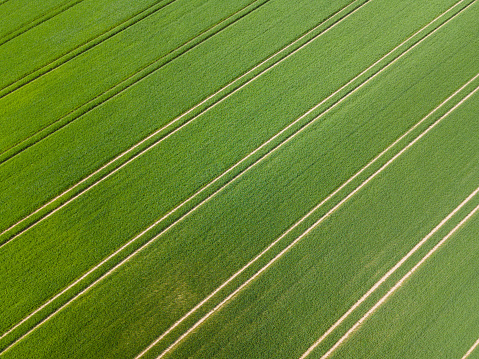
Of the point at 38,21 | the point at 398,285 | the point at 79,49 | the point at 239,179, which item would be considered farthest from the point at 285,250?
the point at 38,21

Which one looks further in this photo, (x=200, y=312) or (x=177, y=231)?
(x=177, y=231)

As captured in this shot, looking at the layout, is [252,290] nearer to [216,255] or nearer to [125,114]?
[216,255]

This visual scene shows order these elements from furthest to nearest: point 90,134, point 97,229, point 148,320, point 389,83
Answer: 1. point 389,83
2. point 90,134
3. point 97,229
4. point 148,320

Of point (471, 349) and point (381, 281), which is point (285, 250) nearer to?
point (381, 281)

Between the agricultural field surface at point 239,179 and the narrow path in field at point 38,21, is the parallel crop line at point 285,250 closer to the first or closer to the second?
the agricultural field surface at point 239,179

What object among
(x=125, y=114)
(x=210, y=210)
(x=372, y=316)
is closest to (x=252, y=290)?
(x=210, y=210)

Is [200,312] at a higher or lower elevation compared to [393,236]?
higher

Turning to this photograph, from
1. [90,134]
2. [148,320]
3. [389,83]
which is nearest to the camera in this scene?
[148,320]
